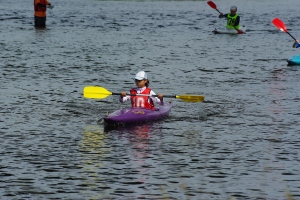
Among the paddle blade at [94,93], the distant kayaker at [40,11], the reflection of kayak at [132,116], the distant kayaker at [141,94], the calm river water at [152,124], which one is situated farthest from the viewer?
the distant kayaker at [40,11]

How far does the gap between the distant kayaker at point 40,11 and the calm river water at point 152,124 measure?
1.41m

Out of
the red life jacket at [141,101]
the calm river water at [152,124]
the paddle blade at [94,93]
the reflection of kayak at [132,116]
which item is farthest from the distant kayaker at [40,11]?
the reflection of kayak at [132,116]

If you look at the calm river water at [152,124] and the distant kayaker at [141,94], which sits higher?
the distant kayaker at [141,94]

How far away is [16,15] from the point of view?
190 ft

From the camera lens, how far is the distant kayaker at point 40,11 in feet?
130

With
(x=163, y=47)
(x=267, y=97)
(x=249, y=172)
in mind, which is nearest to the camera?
(x=249, y=172)

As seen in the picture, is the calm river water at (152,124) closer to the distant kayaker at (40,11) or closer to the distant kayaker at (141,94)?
the distant kayaker at (141,94)

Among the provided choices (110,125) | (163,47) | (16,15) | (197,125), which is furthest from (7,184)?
(16,15)

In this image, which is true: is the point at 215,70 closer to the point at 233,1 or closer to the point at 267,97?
the point at 267,97

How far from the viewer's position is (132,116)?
17.7 m

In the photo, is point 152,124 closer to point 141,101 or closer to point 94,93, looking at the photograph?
point 141,101

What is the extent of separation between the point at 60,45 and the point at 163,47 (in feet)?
14.3

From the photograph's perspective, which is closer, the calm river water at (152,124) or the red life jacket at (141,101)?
the calm river water at (152,124)

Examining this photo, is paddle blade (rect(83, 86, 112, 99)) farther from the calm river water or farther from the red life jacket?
the red life jacket
